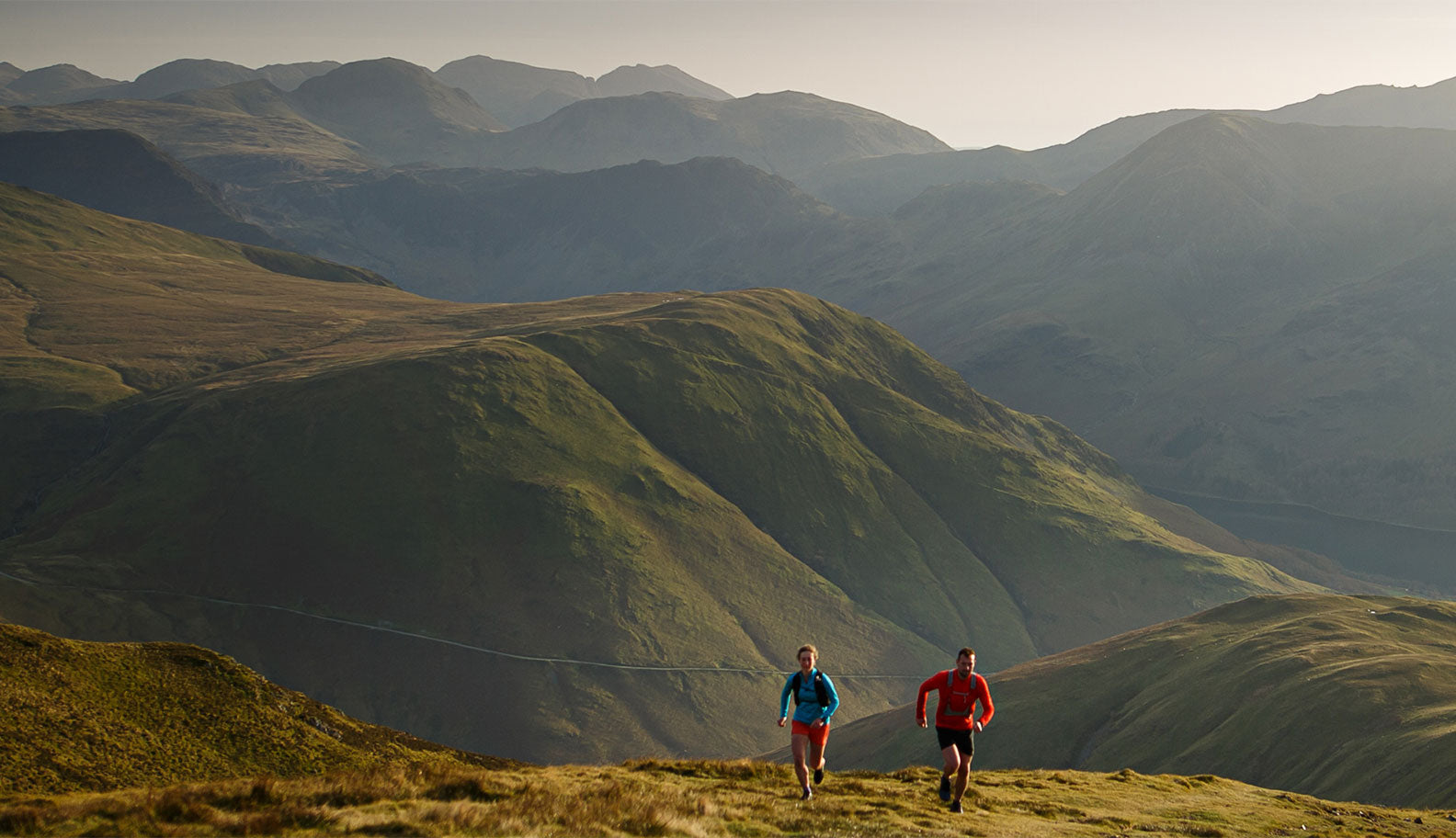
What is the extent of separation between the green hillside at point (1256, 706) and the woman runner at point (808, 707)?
5040 centimetres

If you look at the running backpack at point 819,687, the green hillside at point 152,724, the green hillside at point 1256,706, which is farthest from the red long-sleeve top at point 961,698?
the green hillside at point 1256,706

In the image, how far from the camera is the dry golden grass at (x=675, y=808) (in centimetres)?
2377

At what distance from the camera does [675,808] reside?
28.2m

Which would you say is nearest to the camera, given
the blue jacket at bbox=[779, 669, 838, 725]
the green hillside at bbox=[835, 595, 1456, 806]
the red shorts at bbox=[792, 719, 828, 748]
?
the blue jacket at bbox=[779, 669, 838, 725]

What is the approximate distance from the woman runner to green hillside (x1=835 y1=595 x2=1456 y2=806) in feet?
165

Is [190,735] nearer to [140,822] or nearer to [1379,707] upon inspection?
[140,822]

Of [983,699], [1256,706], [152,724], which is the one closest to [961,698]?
[983,699]

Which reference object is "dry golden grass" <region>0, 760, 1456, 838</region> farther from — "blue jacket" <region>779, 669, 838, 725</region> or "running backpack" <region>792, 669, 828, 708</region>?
"running backpack" <region>792, 669, 828, 708</region>

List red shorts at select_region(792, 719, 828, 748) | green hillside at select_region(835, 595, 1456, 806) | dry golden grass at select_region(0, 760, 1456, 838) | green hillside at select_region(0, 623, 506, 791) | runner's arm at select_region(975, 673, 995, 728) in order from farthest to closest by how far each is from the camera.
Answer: green hillside at select_region(835, 595, 1456, 806)
green hillside at select_region(0, 623, 506, 791)
red shorts at select_region(792, 719, 828, 748)
runner's arm at select_region(975, 673, 995, 728)
dry golden grass at select_region(0, 760, 1456, 838)

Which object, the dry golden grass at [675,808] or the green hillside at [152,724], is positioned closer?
the dry golden grass at [675,808]

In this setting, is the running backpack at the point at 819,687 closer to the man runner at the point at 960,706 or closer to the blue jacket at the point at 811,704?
the blue jacket at the point at 811,704

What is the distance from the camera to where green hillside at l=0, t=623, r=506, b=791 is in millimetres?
31141

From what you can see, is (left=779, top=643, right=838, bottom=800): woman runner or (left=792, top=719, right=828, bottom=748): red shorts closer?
(left=779, top=643, right=838, bottom=800): woman runner

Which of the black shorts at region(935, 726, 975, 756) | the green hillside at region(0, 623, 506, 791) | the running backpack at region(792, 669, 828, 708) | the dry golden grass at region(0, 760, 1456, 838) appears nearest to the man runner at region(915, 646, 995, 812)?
the black shorts at region(935, 726, 975, 756)
